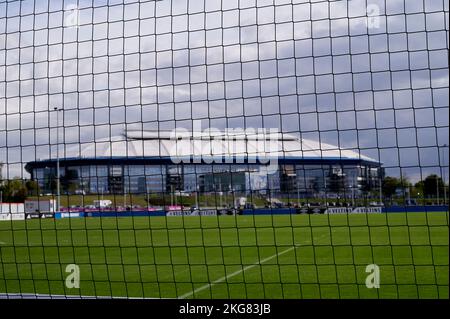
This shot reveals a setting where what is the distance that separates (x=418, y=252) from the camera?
13164mm

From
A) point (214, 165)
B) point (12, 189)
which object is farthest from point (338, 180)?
point (12, 189)

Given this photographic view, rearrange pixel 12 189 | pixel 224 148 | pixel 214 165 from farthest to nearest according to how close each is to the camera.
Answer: pixel 12 189 < pixel 224 148 < pixel 214 165

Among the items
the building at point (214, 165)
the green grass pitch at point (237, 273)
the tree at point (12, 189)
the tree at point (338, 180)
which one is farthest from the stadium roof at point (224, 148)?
the green grass pitch at point (237, 273)

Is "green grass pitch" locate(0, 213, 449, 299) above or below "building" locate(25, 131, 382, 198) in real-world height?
below

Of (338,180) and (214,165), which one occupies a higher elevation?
(214,165)

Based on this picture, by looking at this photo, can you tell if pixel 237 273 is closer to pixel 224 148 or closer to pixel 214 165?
pixel 214 165

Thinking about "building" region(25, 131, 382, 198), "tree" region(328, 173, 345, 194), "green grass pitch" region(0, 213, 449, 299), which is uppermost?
"building" region(25, 131, 382, 198)

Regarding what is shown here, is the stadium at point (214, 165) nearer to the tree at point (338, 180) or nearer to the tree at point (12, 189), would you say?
the tree at point (338, 180)

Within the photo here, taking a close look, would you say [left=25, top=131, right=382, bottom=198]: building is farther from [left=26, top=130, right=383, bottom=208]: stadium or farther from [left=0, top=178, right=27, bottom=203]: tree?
[left=0, top=178, right=27, bottom=203]: tree

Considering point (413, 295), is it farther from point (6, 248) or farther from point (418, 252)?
point (6, 248)

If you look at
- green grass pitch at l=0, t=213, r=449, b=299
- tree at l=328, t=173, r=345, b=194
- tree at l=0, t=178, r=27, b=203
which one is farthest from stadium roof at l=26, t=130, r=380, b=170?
green grass pitch at l=0, t=213, r=449, b=299
